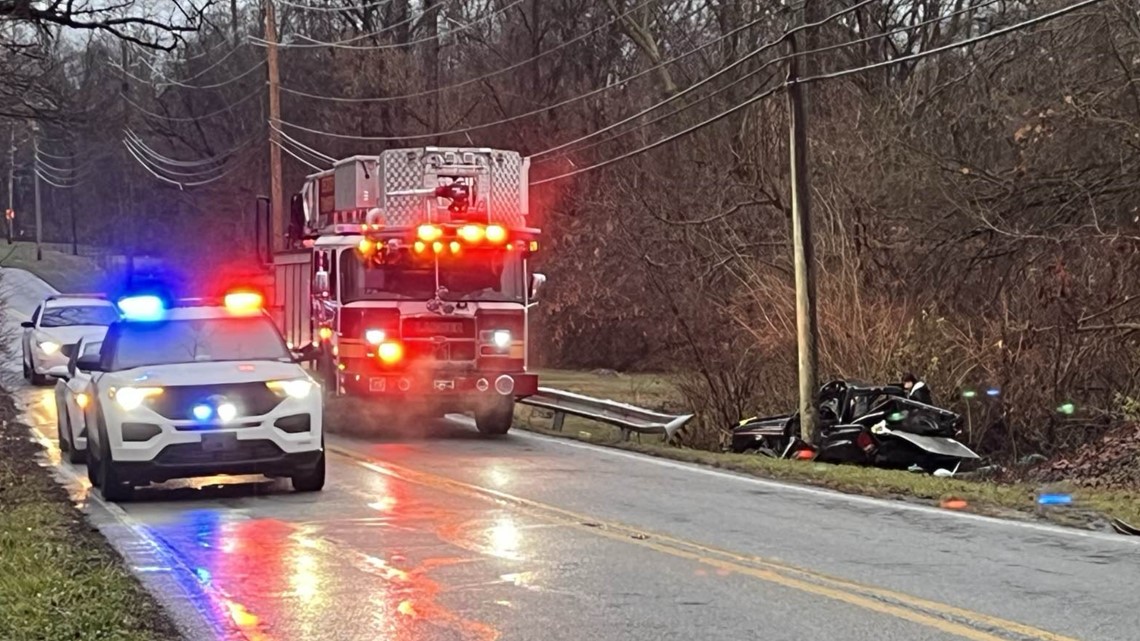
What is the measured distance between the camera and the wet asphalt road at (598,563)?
23.7 ft

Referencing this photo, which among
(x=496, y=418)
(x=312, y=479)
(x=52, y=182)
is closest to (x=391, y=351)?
(x=496, y=418)

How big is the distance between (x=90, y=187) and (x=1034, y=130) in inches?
3233

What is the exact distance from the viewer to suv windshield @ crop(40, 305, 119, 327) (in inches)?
1086

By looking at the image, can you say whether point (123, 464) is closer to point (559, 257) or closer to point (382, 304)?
point (382, 304)

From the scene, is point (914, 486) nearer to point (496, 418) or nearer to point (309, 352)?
point (496, 418)

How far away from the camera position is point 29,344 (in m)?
27.9

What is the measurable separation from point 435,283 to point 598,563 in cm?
916

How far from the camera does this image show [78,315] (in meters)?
28.2

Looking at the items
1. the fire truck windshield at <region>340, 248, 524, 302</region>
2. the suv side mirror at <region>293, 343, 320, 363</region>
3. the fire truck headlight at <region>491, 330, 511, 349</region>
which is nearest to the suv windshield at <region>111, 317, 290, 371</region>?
the fire truck windshield at <region>340, 248, 524, 302</region>

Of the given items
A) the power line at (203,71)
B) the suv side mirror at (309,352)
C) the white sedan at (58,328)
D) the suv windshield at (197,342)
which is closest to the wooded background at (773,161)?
the suv windshield at (197,342)

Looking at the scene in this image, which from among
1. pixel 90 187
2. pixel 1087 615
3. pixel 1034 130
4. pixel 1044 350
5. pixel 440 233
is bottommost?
pixel 1087 615

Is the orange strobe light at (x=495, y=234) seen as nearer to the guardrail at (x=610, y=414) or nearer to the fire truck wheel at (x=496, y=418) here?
the fire truck wheel at (x=496, y=418)

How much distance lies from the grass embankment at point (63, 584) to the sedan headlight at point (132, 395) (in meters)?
0.98

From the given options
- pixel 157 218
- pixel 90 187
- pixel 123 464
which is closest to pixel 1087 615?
pixel 123 464
